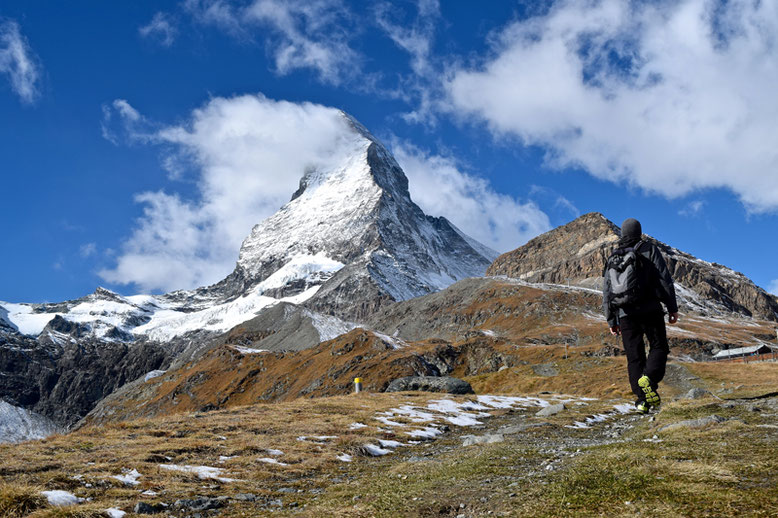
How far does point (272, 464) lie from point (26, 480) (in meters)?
5.06

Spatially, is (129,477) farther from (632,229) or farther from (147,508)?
(632,229)

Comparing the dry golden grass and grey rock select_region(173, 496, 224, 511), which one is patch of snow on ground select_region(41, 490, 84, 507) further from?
grey rock select_region(173, 496, 224, 511)

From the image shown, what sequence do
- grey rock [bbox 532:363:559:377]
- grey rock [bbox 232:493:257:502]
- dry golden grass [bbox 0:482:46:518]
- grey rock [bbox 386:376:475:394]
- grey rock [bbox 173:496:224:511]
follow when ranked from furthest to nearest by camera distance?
grey rock [bbox 532:363:559:377] → grey rock [bbox 386:376:475:394] → grey rock [bbox 232:493:257:502] → grey rock [bbox 173:496:224:511] → dry golden grass [bbox 0:482:46:518]

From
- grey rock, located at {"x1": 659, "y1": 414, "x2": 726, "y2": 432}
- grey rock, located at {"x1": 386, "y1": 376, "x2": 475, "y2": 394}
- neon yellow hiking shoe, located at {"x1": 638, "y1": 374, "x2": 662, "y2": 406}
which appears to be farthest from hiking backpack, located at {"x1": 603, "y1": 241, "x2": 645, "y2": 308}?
grey rock, located at {"x1": 386, "y1": 376, "x2": 475, "y2": 394}

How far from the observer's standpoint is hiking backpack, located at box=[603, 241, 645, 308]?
1098 cm

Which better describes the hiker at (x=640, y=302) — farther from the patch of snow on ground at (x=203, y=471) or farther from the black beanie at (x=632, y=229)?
the patch of snow on ground at (x=203, y=471)

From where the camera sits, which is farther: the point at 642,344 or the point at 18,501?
the point at 642,344

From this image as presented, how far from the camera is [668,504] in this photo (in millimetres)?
5754

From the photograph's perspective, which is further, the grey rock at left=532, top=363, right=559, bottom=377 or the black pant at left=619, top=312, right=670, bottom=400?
the grey rock at left=532, top=363, right=559, bottom=377

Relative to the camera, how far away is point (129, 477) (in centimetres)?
1117

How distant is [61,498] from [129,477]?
7.61 feet

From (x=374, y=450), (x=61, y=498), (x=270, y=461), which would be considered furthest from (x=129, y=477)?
(x=374, y=450)

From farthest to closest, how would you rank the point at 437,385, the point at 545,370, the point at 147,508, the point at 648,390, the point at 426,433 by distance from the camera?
the point at 545,370 < the point at 437,385 < the point at 426,433 < the point at 648,390 < the point at 147,508

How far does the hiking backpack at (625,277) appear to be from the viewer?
36.0 ft
